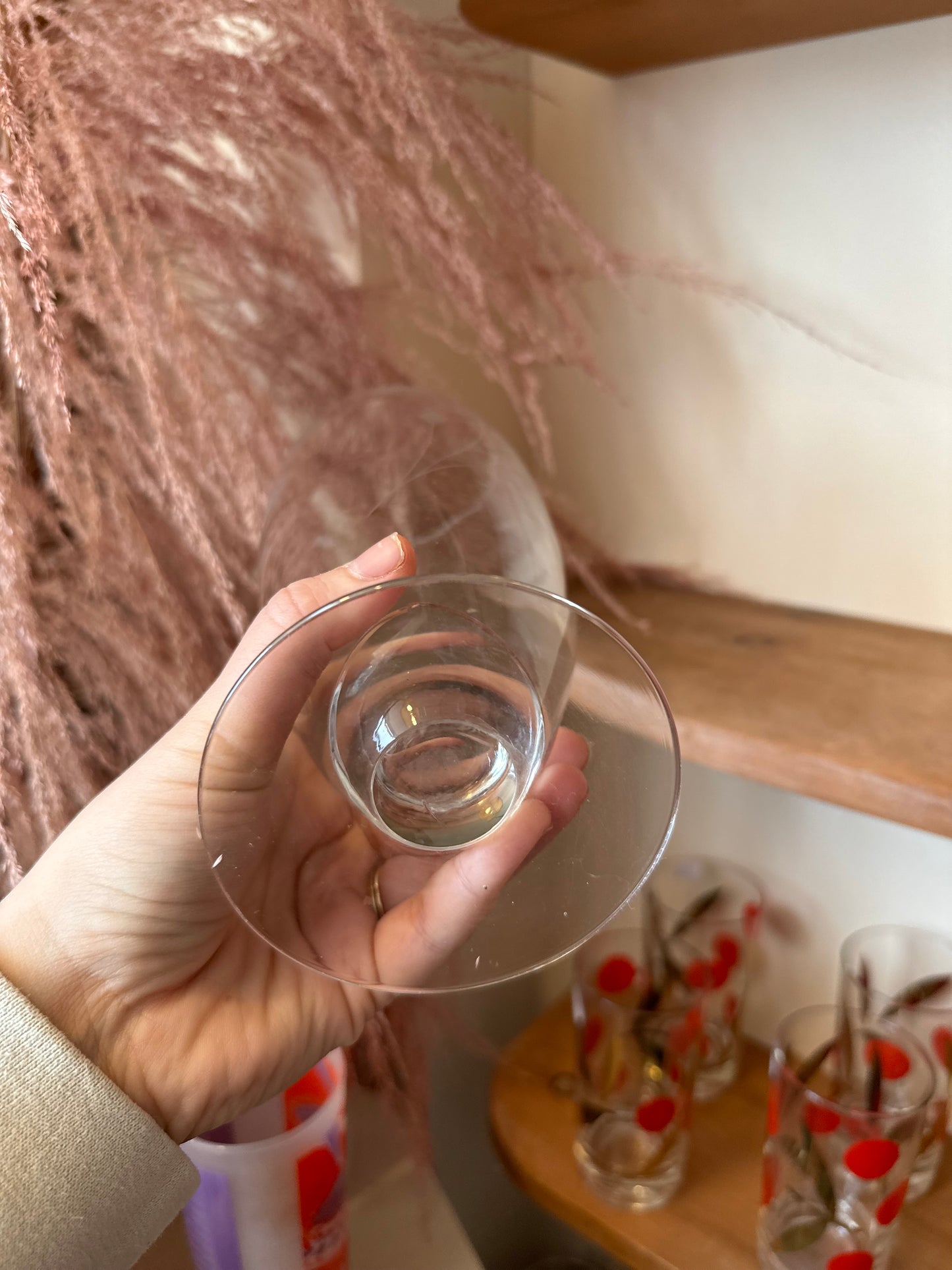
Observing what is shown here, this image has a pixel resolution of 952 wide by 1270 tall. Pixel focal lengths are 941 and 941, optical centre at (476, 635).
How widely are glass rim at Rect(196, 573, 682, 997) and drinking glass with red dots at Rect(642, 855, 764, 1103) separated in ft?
1.27

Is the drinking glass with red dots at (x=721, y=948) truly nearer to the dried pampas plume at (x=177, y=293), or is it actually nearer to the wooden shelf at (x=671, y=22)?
the dried pampas plume at (x=177, y=293)

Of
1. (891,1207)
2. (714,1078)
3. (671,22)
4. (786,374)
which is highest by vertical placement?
(671,22)

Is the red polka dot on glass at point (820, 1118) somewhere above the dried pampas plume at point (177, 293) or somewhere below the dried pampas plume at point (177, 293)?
below

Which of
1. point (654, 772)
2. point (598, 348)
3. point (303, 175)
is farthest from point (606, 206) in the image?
point (654, 772)

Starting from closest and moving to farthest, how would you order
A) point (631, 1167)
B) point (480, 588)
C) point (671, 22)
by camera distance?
point (480, 588) → point (671, 22) → point (631, 1167)

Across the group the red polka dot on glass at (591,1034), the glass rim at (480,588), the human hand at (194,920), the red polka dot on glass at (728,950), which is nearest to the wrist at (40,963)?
the human hand at (194,920)

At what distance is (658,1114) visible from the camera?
65cm

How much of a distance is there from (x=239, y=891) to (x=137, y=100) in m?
0.37

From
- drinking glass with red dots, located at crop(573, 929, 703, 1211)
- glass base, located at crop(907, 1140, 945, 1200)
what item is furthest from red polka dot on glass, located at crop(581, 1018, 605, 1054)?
glass base, located at crop(907, 1140, 945, 1200)

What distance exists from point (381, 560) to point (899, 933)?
528 mm

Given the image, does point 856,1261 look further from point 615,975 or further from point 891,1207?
point 615,975

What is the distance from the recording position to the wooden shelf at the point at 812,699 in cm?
46

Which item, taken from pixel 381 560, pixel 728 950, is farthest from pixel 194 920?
pixel 728 950

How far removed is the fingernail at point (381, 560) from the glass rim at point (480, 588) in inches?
0.8
